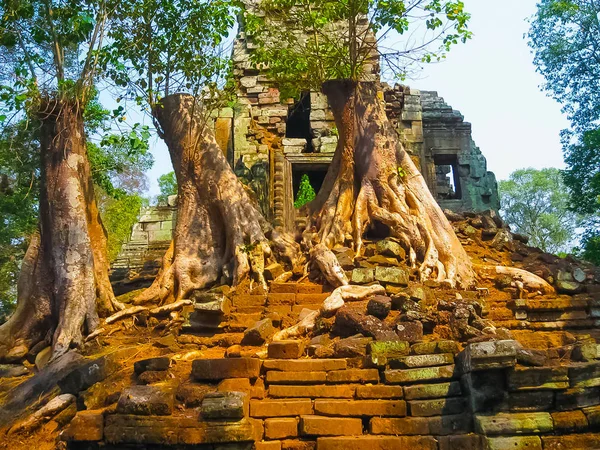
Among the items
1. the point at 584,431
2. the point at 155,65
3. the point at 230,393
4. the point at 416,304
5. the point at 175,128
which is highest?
the point at 155,65

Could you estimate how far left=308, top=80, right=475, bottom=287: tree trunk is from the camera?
752 centimetres

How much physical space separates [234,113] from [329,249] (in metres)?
5.99

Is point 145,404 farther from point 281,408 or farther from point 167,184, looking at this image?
point 167,184

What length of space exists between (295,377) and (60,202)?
14.0 feet

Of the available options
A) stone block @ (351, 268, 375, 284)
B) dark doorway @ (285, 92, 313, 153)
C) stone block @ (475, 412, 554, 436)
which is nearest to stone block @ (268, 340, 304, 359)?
stone block @ (475, 412, 554, 436)

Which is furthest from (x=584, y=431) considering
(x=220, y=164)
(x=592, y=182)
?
(x=592, y=182)

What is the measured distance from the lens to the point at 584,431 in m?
4.14

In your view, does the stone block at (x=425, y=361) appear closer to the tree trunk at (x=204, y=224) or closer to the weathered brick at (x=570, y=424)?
the weathered brick at (x=570, y=424)

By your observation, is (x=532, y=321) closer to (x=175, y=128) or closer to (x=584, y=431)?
(x=584, y=431)

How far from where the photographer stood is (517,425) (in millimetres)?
4129

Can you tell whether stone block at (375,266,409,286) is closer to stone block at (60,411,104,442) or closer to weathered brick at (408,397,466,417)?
weathered brick at (408,397,466,417)

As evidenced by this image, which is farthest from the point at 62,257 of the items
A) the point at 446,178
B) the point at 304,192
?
the point at 446,178

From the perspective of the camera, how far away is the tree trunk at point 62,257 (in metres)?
6.96

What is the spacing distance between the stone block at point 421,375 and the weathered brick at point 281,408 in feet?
2.26
